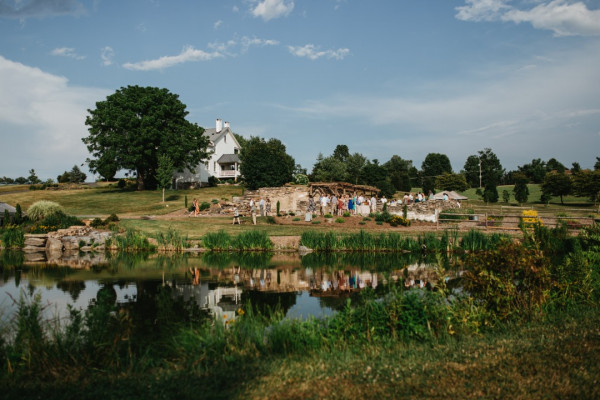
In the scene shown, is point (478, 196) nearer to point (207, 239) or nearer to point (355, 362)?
point (207, 239)

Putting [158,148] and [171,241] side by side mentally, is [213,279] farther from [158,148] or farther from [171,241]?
[158,148]

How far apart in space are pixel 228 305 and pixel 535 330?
7618 millimetres

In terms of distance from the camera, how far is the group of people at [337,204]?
38594mm

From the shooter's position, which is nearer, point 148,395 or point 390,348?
point 148,395

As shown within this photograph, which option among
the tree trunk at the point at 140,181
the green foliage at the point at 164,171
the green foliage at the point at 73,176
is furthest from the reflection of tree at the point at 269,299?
the green foliage at the point at 73,176

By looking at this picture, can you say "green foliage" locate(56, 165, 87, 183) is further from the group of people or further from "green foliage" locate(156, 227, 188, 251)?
"green foliage" locate(156, 227, 188, 251)

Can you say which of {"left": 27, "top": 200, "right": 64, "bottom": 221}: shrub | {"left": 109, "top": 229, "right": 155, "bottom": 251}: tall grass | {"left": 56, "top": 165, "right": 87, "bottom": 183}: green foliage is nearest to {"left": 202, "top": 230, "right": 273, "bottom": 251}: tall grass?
{"left": 109, "top": 229, "right": 155, "bottom": 251}: tall grass

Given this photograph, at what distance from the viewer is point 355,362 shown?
6.31 m

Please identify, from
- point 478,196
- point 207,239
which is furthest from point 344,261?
point 478,196

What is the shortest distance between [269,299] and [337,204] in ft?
86.5

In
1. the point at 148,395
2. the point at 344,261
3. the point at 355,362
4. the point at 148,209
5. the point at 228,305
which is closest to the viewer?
the point at 148,395

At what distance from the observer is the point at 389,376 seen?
570 centimetres

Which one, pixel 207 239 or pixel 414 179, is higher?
pixel 414 179

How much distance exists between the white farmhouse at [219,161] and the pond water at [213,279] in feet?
128
